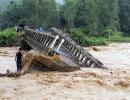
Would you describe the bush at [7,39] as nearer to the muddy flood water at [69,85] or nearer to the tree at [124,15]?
the muddy flood water at [69,85]

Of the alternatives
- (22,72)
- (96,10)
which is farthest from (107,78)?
(96,10)

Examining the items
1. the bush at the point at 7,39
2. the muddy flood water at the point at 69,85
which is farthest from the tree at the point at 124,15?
the muddy flood water at the point at 69,85

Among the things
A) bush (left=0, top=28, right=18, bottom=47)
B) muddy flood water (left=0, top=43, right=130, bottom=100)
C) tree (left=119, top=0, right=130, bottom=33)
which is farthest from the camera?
tree (left=119, top=0, right=130, bottom=33)

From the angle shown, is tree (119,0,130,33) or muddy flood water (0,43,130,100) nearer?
muddy flood water (0,43,130,100)

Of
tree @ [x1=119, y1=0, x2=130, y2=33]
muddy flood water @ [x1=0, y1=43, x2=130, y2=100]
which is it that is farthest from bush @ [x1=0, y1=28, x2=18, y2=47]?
tree @ [x1=119, y1=0, x2=130, y2=33]

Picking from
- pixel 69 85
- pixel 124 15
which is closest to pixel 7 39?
pixel 69 85

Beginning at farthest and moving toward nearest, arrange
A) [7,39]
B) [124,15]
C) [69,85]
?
[124,15] < [7,39] < [69,85]

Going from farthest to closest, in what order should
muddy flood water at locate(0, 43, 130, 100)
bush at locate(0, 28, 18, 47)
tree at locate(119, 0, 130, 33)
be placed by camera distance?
tree at locate(119, 0, 130, 33) < bush at locate(0, 28, 18, 47) < muddy flood water at locate(0, 43, 130, 100)

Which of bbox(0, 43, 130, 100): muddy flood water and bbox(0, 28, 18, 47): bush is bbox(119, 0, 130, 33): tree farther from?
bbox(0, 43, 130, 100): muddy flood water

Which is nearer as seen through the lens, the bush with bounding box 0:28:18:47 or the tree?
the bush with bounding box 0:28:18:47

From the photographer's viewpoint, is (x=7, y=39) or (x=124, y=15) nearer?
(x=7, y=39)

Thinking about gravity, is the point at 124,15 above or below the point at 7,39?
above

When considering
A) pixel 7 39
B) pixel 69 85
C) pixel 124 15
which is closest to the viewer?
pixel 69 85

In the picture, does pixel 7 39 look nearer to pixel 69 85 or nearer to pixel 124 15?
pixel 69 85
